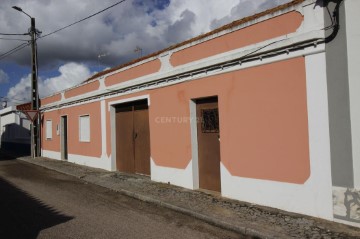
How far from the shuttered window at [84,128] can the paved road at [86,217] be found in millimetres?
4960

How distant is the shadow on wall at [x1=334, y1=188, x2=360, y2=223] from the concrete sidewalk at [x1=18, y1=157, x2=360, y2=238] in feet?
0.54

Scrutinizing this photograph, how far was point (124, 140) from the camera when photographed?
12.0m

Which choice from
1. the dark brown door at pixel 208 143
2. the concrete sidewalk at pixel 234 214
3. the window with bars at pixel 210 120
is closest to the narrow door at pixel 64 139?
the concrete sidewalk at pixel 234 214

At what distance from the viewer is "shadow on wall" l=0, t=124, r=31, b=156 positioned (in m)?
26.4

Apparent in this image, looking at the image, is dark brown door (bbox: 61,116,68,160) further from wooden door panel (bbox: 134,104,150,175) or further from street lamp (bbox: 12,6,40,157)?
wooden door panel (bbox: 134,104,150,175)

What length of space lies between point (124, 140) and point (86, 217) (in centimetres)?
569

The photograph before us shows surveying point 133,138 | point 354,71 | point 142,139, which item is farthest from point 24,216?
point 354,71

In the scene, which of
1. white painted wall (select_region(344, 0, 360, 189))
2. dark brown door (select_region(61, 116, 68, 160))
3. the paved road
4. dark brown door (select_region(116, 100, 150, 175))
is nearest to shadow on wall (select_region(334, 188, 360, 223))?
white painted wall (select_region(344, 0, 360, 189))

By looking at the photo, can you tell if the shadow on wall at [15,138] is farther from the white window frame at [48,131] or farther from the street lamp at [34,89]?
the white window frame at [48,131]

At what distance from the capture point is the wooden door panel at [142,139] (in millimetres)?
10789

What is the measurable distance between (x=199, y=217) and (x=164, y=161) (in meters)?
3.51

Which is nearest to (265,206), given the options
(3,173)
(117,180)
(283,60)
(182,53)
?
(283,60)

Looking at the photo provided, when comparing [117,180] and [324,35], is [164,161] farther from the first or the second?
[324,35]

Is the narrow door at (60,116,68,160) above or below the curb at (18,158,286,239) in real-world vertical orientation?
above
